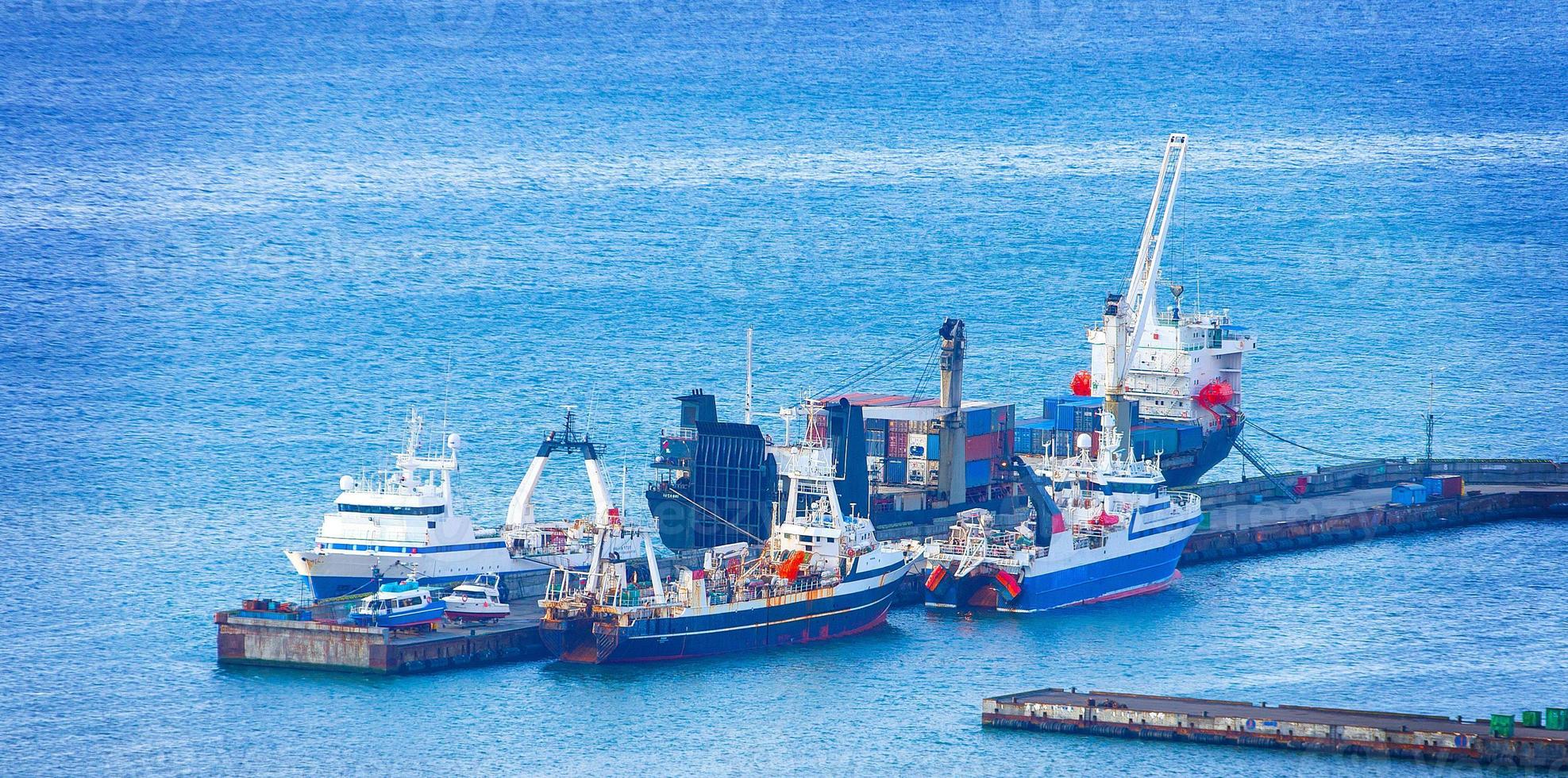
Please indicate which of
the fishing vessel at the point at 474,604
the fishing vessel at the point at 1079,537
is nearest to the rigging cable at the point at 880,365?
the fishing vessel at the point at 1079,537

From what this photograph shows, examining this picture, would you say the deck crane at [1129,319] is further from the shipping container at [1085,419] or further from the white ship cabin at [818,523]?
the white ship cabin at [818,523]

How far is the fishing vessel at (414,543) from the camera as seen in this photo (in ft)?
252

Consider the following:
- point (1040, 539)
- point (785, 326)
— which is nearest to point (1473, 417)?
point (785, 326)

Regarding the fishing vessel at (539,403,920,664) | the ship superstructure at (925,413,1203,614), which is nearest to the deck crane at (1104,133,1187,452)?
the ship superstructure at (925,413,1203,614)

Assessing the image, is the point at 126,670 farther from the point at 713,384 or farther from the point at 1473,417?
the point at 1473,417

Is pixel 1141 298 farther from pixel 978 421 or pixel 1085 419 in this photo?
pixel 978 421

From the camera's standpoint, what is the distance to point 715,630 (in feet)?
242

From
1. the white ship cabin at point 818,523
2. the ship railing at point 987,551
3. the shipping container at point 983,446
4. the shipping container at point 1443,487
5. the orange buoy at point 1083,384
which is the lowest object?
the ship railing at point 987,551

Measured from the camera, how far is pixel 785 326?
124312mm

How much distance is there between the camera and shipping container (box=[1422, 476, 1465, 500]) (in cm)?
9844

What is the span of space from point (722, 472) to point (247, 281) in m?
55.7

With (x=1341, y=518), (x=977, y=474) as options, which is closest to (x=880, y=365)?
(x=977, y=474)

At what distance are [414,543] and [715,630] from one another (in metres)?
9.38

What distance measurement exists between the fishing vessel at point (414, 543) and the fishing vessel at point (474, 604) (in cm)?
182
